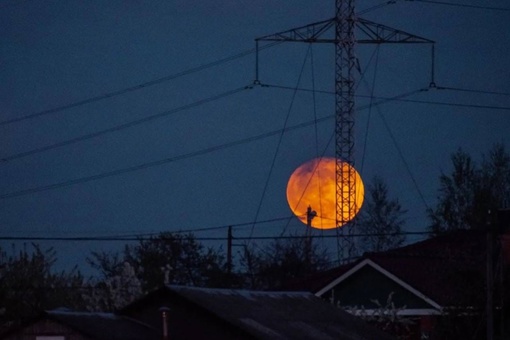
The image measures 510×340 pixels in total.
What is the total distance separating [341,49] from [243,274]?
44.1ft

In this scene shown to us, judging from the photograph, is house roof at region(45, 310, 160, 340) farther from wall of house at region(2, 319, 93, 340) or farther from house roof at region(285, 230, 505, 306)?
house roof at region(285, 230, 505, 306)

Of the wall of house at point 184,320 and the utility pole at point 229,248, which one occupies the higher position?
the utility pole at point 229,248

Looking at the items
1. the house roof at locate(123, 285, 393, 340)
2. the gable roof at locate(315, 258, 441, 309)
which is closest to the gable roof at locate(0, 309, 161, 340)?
the house roof at locate(123, 285, 393, 340)

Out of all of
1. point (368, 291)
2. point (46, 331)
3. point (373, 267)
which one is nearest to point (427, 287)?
point (373, 267)

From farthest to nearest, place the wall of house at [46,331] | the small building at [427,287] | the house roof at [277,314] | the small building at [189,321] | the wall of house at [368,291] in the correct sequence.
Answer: the wall of house at [368,291] < the small building at [427,287] < the house roof at [277,314] < the small building at [189,321] < the wall of house at [46,331]

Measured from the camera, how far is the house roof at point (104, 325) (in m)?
33.1

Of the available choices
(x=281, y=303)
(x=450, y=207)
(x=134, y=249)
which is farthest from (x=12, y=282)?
(x=450, y=207)

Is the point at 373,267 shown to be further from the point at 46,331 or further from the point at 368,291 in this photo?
the point at 46,331

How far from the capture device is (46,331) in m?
33.2

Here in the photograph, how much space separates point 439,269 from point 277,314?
13.5 meters

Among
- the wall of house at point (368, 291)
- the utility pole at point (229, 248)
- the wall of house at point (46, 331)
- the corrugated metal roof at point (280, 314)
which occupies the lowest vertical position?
the wall of house at point (46, 331)

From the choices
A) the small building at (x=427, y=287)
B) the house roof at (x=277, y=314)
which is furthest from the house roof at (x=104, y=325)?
the small building at (x=427, y=287)

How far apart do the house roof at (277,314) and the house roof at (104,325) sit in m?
1.12

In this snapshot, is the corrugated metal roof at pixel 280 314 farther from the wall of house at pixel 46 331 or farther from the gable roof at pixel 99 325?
the wall of house at pixel 46 331
